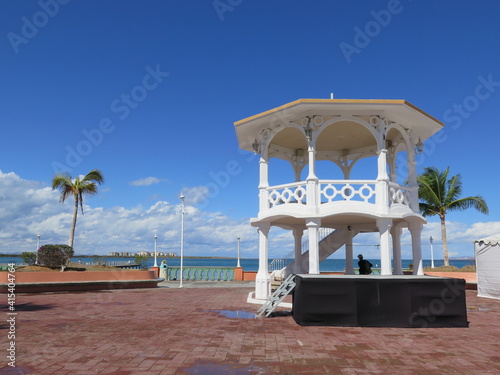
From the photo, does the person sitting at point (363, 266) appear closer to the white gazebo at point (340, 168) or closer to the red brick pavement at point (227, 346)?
the white gazebo at point (340, 168)

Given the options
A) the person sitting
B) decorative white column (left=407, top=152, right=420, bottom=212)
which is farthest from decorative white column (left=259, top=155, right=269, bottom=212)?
decorative white column (left=407, top=152, right=420, bottom=212)

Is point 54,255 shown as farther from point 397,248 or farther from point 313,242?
point 397,248

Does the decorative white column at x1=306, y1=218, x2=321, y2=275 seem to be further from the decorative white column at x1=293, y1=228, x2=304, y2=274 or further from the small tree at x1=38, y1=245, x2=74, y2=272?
the small tree at x1=38, y1=245, x2=74, y2=272

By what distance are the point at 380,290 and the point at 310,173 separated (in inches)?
195

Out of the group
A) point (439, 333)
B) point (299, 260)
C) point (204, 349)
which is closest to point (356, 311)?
point (439, 333)

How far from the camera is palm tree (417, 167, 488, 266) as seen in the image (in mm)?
29237

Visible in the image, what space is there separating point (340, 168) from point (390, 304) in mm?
9551

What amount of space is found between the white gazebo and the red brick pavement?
3737mm

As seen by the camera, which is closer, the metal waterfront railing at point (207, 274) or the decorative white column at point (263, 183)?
the decorative white column at point (263, 183)

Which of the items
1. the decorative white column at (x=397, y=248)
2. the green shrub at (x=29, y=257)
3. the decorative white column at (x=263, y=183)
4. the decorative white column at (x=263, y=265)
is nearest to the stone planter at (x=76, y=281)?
the green shrub at (x=29, y=257)

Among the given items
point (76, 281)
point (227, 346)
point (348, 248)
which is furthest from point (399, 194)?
point (76, 281)

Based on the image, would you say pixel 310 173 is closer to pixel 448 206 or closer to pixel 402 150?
A: pixel 402 150

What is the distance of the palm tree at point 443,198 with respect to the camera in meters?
29.2

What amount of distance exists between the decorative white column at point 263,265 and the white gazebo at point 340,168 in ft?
0.12
